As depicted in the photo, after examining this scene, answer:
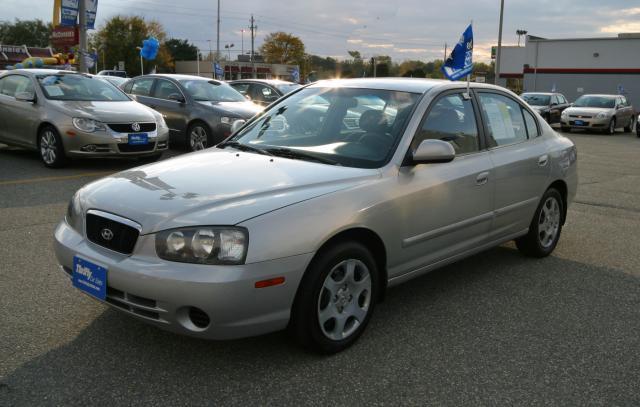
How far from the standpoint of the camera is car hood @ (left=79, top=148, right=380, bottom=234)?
2971 millimetres

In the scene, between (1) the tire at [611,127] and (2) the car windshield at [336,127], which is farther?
(1) the tire at [611,127]

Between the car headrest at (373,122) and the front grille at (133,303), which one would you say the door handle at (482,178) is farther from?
the front grille at (133,303)

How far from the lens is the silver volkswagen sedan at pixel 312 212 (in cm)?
288

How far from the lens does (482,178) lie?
14.0 ft

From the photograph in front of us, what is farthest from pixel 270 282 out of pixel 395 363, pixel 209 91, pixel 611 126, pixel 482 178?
pixel 611 126

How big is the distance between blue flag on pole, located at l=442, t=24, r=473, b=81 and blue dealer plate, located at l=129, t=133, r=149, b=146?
15.8 ft

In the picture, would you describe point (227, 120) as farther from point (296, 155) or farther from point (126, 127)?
point (296, 155)

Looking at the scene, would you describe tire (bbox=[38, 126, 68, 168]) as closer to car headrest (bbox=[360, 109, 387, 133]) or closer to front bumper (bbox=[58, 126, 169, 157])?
front bumper (bbox=[58, 126, 169, 157])

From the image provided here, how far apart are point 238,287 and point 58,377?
3.41 feet

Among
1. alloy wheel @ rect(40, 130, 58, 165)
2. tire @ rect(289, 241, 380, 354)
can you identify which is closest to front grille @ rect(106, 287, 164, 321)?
tire @ rect(289, 241, 380, 354)

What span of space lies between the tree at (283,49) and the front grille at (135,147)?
9392 centimetres

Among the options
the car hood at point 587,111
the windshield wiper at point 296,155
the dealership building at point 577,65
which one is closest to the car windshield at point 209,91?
the windshield wiper at point 296,155

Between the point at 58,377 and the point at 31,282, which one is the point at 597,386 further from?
the point at 31,282

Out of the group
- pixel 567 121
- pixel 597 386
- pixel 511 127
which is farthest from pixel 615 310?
pixel 567 121
